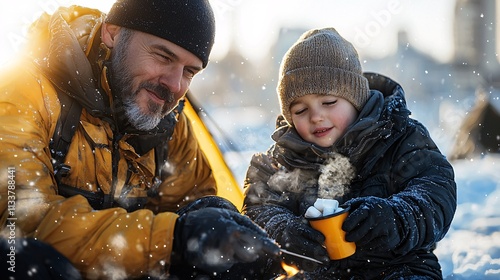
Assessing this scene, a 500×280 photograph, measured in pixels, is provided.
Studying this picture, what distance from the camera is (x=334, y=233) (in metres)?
2.35

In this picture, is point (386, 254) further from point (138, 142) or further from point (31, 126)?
point (31, 126)

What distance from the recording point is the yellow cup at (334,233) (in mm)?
2322

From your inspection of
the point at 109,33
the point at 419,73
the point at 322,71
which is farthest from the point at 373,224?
the point at 419,73

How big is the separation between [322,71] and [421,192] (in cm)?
81

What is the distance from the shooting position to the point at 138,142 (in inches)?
116

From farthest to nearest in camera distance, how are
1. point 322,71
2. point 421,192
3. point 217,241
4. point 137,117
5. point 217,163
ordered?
point 217,163 → point 322,71 → point 137,117 → point 421,192 → point 217,241

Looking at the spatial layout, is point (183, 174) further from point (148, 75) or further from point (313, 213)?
point (313, 213)

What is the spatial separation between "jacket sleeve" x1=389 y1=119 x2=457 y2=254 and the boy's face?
12.1 inches

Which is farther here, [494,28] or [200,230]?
[494,28]

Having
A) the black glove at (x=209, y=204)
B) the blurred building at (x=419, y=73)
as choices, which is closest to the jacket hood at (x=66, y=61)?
the black glove at (x=209, y=204)

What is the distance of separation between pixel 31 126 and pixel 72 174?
37cm

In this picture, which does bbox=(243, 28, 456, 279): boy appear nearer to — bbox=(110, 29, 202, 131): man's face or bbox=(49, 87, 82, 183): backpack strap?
bbox=(110, 29, 202, 131): man's face

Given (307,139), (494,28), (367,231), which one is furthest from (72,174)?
(494,28)

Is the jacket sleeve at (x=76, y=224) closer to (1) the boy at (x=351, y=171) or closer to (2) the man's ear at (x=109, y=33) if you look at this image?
(1) the boy at (x=351, y=171)
